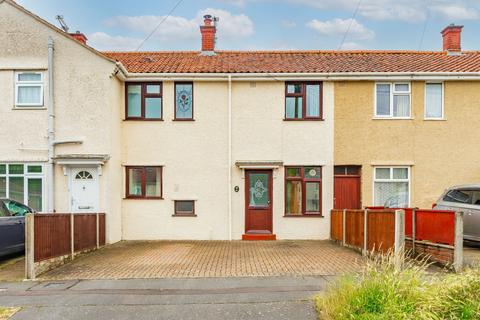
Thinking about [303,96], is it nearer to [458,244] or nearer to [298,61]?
[298,61]

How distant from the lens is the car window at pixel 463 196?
11.6 metres

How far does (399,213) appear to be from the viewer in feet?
31.6

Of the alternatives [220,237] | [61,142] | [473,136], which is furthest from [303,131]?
[61,142]

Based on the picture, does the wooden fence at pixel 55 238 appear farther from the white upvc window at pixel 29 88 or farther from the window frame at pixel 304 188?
the window frame at pixel 304 188

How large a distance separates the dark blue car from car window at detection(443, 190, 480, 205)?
1163cm

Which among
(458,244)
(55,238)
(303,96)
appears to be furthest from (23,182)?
(458,244)

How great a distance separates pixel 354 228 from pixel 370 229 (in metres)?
1.24

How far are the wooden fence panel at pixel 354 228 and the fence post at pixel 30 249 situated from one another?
7990 millimetres

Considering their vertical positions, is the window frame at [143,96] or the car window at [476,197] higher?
the window frame at [143,96]

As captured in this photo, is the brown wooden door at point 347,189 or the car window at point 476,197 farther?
the brown wooden door at point 347,189

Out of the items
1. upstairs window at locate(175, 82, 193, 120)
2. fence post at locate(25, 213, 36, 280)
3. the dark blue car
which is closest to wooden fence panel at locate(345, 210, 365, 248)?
upstairs window at locate(175, 82, 193, 120)

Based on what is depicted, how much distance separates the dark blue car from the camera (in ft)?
34.2

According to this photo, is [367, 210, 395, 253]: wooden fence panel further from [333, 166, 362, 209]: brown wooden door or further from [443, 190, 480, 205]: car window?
[333, 166, 362, 209]: brown wooden door

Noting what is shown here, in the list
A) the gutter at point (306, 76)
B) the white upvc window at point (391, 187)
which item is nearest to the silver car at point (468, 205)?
the white upvc window at point (391, 187)
